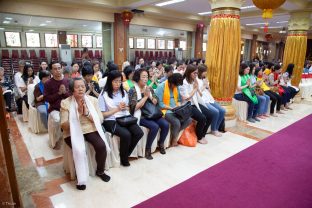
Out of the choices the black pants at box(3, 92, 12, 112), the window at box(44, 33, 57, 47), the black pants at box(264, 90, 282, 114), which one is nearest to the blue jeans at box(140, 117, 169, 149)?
the black pants at box(264, 90, 282, 114)

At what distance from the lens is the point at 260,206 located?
7.40ft

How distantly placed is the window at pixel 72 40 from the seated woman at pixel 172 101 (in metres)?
13.3

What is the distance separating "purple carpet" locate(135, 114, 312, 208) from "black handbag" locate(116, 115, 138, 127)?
102 cm

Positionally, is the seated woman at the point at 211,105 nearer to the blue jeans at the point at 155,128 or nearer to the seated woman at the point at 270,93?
the blue jeans at the point at 155,128

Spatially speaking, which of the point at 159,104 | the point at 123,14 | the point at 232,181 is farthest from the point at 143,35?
the point at 232,181

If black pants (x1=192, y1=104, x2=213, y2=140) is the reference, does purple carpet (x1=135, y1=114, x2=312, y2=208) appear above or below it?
below

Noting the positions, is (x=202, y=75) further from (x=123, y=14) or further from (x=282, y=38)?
(x=282, y=38)

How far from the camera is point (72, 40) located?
49.0ft

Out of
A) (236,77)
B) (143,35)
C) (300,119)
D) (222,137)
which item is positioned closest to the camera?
(222,137)

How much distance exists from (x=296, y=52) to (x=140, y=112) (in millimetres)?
6656

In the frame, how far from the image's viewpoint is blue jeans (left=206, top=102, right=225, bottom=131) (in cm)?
409

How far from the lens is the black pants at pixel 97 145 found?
2.58 m

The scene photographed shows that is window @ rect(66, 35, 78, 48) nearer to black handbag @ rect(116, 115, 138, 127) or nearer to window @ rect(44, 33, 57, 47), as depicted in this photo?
window @ rect(44, 33, 57, 47)

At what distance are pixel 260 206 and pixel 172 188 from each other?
3.11 feet
